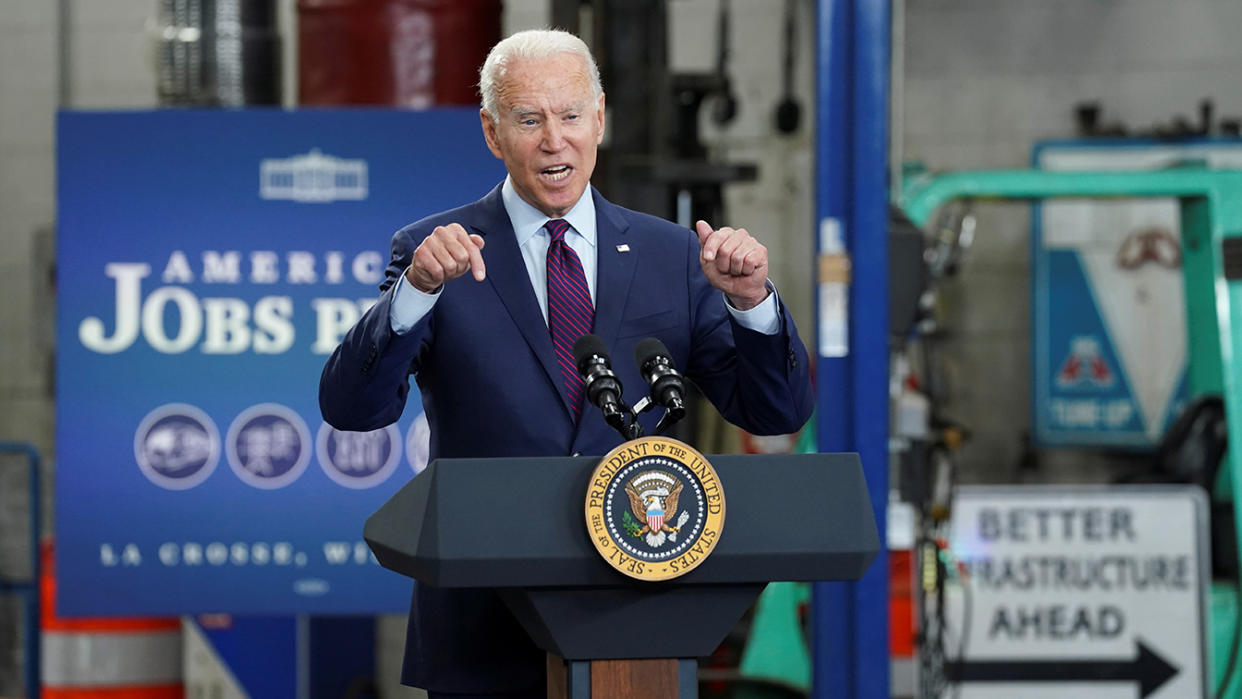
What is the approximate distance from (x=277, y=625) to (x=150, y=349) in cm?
94

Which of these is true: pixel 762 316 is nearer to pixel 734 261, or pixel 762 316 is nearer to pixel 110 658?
pixel 734 261

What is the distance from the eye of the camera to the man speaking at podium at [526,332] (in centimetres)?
166

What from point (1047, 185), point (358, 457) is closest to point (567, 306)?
point (358, 457)

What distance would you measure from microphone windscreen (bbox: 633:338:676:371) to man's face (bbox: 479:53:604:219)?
0.24 metres

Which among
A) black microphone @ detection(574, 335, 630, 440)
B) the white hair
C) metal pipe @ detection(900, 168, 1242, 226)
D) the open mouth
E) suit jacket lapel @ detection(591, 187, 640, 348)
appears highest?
metal pipe @ detection(900, 168, 1242, 226)

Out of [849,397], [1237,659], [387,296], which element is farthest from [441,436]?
[1237,659]

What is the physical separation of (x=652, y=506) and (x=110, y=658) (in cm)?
324

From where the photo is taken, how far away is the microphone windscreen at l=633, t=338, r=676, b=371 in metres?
1.53

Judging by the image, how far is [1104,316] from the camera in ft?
18.5

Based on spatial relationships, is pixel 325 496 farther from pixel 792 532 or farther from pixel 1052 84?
pixel 1052 84

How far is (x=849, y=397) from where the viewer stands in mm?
3273

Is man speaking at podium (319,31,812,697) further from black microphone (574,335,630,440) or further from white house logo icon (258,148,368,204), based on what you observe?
white house logo icon (258,148,368,204)

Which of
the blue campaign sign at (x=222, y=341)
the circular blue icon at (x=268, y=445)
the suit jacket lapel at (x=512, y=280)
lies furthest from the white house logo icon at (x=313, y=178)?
the suit jacket lapel at (x=512, y=280)

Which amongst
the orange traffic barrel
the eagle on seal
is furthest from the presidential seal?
the orange traffic barrel
